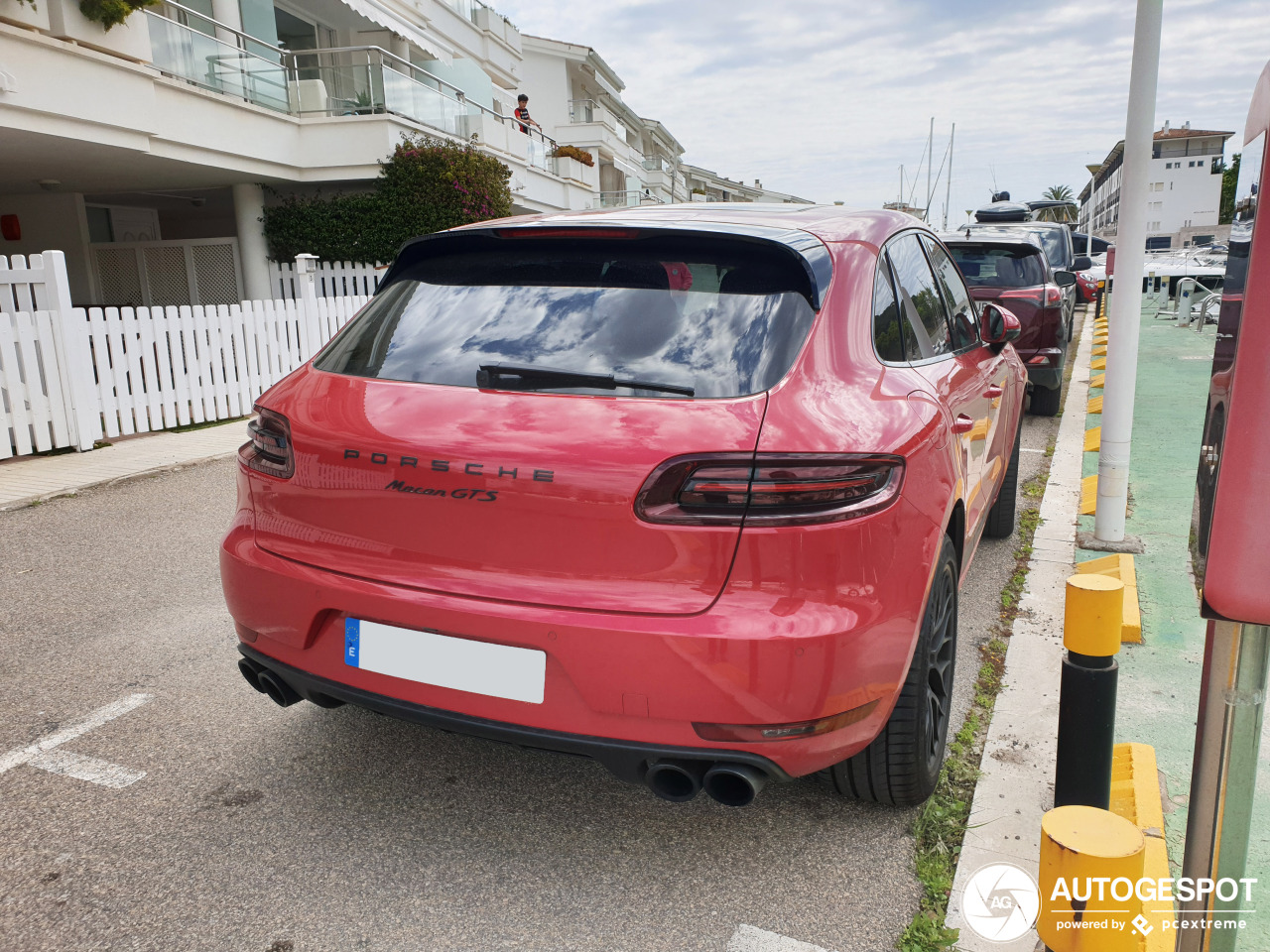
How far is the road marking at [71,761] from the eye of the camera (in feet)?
9.57

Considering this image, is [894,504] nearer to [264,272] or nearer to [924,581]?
[924,581]

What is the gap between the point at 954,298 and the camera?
159 inches

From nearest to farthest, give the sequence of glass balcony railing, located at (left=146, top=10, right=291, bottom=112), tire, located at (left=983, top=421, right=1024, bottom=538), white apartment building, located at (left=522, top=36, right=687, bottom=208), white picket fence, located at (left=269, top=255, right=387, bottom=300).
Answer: tire, located at (left=983, top=421, right=1024, bottom=538), glass balcony railing, located at (left=146, top=10, right=291, bottom=112), white picket fence, located at (left=269, top=255, right=387, bottom=300), white apartment building, located at (left=522, top=36, right=687, bottom=208)

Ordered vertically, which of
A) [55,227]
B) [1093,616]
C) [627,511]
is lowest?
[1093,616]

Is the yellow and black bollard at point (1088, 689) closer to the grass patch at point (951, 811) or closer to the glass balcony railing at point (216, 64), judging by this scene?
the grass patch at point (951, 811)

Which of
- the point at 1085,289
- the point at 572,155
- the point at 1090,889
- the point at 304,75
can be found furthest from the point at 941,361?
the point at 572,155

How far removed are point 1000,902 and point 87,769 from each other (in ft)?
8.74

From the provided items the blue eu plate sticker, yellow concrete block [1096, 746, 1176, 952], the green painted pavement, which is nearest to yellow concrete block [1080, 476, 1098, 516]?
the green painted pavement

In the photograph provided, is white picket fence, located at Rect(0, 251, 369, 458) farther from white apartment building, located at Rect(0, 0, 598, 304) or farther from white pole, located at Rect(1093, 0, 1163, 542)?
white pole, located at Rect(1093, 0, 1163, 542)

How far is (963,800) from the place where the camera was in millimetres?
2740

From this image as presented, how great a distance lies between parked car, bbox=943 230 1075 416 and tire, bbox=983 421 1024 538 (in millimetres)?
3941

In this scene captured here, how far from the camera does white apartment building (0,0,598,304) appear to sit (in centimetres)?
1238

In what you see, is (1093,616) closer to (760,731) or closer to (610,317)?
(760,731)

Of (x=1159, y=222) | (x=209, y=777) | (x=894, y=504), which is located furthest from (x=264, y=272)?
(x=1159, y=222)
